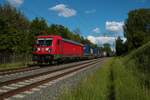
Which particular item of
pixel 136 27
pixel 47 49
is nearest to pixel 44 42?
pixel 47 49

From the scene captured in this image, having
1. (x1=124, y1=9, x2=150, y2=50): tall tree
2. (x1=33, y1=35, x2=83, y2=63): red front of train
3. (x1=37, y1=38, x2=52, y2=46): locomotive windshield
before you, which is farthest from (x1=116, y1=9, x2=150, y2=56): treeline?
(x1=37, y1=38, x2=52, y2=46): locomotive windshield

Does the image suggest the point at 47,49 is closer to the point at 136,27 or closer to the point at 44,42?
the point at 44,42

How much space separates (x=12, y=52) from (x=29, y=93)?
30175mm

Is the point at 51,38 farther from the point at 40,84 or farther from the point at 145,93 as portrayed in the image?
the point at 145,93

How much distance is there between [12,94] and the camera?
10133mm

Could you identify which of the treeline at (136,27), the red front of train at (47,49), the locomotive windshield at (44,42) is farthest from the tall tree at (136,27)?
the locomotive windshield at (44,42)

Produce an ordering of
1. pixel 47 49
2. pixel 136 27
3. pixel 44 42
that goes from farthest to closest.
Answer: pixel 136 27 < pixel 44 42 < pixel 47 49

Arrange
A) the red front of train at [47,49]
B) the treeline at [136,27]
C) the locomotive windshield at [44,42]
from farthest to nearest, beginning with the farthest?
the treeline at [136,27] < the locomotive windshield at [44,42] < the red front of train at [47,49]

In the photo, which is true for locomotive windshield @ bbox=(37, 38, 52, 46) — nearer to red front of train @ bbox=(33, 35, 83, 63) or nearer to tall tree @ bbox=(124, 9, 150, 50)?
red front of train @ bbox=(33, 35, 83, 63)

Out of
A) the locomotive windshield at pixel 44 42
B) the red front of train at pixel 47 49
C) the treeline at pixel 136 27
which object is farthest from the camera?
the treeline at pixel 136 27

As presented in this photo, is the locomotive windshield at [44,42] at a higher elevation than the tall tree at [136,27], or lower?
lower

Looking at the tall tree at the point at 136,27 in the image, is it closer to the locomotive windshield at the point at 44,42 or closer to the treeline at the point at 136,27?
the treeline at the point at 136,27

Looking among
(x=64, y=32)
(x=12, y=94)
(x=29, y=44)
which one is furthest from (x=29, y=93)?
(x=64, y=32)

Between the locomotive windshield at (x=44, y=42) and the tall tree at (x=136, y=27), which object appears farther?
the tall tree at (x=136, y=27)
